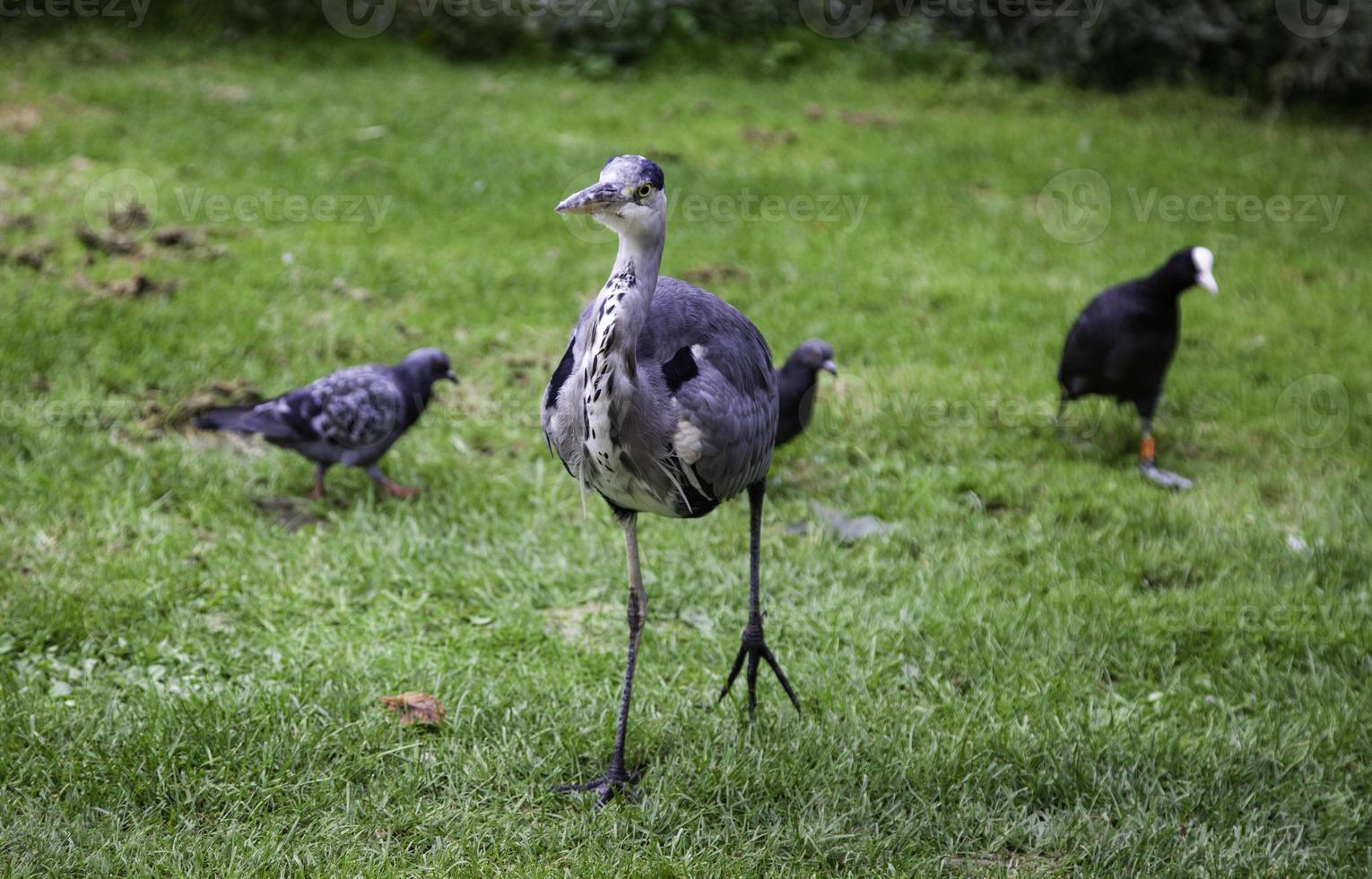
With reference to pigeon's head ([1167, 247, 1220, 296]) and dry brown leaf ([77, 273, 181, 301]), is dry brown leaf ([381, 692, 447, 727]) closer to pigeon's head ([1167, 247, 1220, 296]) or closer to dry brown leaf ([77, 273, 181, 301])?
dry brown leaf ([77, 273, 181, 301])

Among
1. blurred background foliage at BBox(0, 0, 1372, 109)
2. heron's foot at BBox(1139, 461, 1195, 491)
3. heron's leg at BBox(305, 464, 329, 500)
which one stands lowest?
heron's leg at BBox(305, 464, 329, 500)

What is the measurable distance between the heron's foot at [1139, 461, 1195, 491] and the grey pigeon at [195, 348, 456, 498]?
12.0 ft

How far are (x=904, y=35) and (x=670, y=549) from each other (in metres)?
8.97

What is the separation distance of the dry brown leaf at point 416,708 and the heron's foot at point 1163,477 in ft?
12.4

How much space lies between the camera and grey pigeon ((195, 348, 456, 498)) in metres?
5.15

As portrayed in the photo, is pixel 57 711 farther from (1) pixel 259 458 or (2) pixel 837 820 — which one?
(2) pixel 837 820

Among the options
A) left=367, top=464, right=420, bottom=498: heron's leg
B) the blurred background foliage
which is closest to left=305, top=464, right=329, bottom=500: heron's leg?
left=367, top=464, right=420, bottom=498: heron's leg

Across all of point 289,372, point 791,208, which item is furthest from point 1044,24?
point 289,372

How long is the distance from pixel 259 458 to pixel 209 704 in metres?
2.14

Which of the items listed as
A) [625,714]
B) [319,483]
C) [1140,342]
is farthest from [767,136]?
[625,714]

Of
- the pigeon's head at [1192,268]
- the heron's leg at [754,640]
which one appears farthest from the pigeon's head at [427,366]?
the pigeon's head at [1192,268]

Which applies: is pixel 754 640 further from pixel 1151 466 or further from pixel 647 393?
pixel 1151 466

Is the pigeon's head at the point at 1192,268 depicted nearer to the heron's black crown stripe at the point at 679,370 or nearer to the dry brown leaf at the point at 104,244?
the heron's black crown stripe at the point at 679,370

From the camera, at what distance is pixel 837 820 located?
3.47 metres
